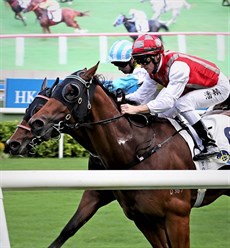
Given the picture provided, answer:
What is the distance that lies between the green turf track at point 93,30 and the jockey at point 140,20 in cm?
12

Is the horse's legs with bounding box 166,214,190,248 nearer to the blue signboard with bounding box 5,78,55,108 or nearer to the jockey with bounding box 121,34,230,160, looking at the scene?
the jockey with bounding box 121,34,230,160

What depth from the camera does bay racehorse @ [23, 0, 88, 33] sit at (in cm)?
1431

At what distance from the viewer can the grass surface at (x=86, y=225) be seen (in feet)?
16.8

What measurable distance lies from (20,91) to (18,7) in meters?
4.10

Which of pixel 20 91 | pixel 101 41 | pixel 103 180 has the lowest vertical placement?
pixel 20 91

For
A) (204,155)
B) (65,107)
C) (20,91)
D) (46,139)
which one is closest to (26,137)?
(46,139)

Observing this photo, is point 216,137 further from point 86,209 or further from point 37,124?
point 37,124

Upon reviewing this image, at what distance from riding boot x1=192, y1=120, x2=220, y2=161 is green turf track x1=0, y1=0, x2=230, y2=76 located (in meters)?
9.46

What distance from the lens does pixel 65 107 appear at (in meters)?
3.82

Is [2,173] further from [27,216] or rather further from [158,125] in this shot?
[27,216]

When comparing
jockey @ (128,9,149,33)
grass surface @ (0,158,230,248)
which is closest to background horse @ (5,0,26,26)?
jockey @ (128,9,149,33)

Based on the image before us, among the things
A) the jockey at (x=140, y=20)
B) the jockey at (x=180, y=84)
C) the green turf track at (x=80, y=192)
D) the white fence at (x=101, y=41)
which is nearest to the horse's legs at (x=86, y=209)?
the green turf track at (x=80, y=192)

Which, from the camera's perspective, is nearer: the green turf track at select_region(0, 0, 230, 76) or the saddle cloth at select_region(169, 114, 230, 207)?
the saddle cloth at select_region(169, 114, 230, 207)

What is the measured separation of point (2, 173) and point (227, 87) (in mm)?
2588
